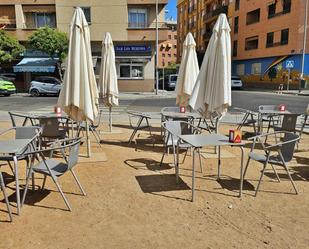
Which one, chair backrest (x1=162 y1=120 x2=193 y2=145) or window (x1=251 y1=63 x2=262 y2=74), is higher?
window (x1=251 y1=63 x2=262 y2=74)

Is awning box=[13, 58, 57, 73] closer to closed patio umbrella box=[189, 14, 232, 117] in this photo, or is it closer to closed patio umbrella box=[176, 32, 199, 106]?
closed patio umbrella box=[176, 32, 199, 106]

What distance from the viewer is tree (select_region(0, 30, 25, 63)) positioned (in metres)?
27.2

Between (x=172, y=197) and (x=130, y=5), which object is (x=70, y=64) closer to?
(x=172, y=197)

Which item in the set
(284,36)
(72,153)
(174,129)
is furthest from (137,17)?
(72,153)

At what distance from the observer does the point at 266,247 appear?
3.50 m

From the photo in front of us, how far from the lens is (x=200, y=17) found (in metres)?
60.4

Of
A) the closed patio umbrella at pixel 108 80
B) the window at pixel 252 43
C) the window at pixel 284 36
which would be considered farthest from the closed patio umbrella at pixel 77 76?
the window at pixel 252 43

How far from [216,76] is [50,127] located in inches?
144

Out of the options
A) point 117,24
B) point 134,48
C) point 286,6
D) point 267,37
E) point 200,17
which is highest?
point 200,17

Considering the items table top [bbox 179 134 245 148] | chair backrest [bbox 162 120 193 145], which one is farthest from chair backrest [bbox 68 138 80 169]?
chair backrest [bbox 162 120 193 145]

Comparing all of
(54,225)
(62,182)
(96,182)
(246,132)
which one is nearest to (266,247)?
(54,225)

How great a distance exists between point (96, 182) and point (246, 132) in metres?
5.94

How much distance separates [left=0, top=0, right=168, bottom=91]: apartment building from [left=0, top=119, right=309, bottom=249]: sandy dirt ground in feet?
82.3

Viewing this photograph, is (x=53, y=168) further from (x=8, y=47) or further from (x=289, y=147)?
(x=8, y=47)
